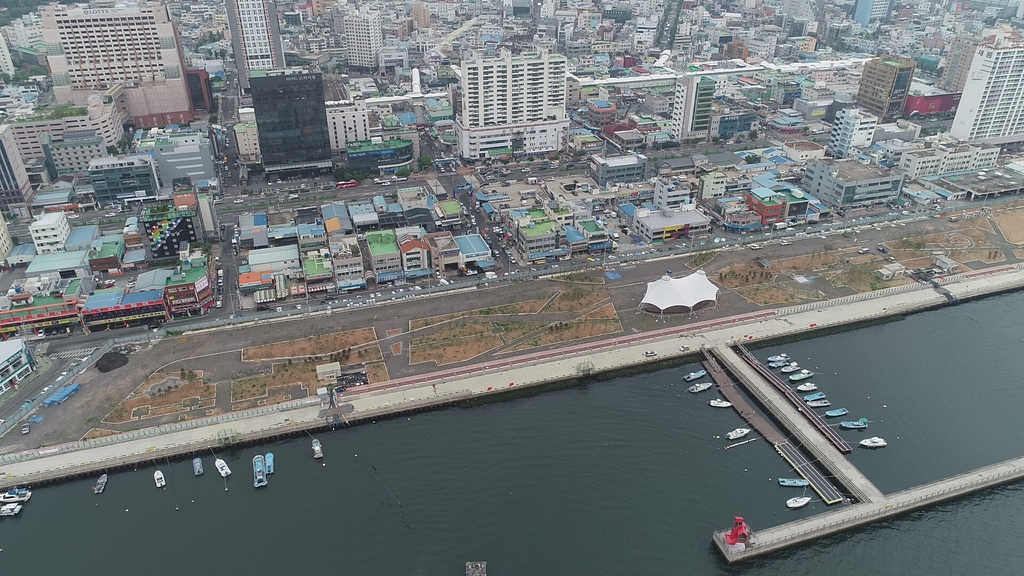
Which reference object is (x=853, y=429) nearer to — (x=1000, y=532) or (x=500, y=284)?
(x=1000, y=532)

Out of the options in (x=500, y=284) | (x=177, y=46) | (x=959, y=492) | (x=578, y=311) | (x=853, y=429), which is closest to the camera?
(x=959, y=492)

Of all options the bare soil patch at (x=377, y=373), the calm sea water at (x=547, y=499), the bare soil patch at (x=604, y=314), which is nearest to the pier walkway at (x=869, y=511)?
the calm sea water at (x=547, y=499)

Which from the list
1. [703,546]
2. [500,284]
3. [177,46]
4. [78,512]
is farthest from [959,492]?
[177,46]

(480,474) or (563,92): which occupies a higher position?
(563,92)

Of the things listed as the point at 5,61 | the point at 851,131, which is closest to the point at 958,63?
the point at 851,131

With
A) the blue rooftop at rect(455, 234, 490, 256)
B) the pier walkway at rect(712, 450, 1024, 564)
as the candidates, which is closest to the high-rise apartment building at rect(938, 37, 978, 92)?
the pier walkway at rect(712, 450, 1024, 564)
